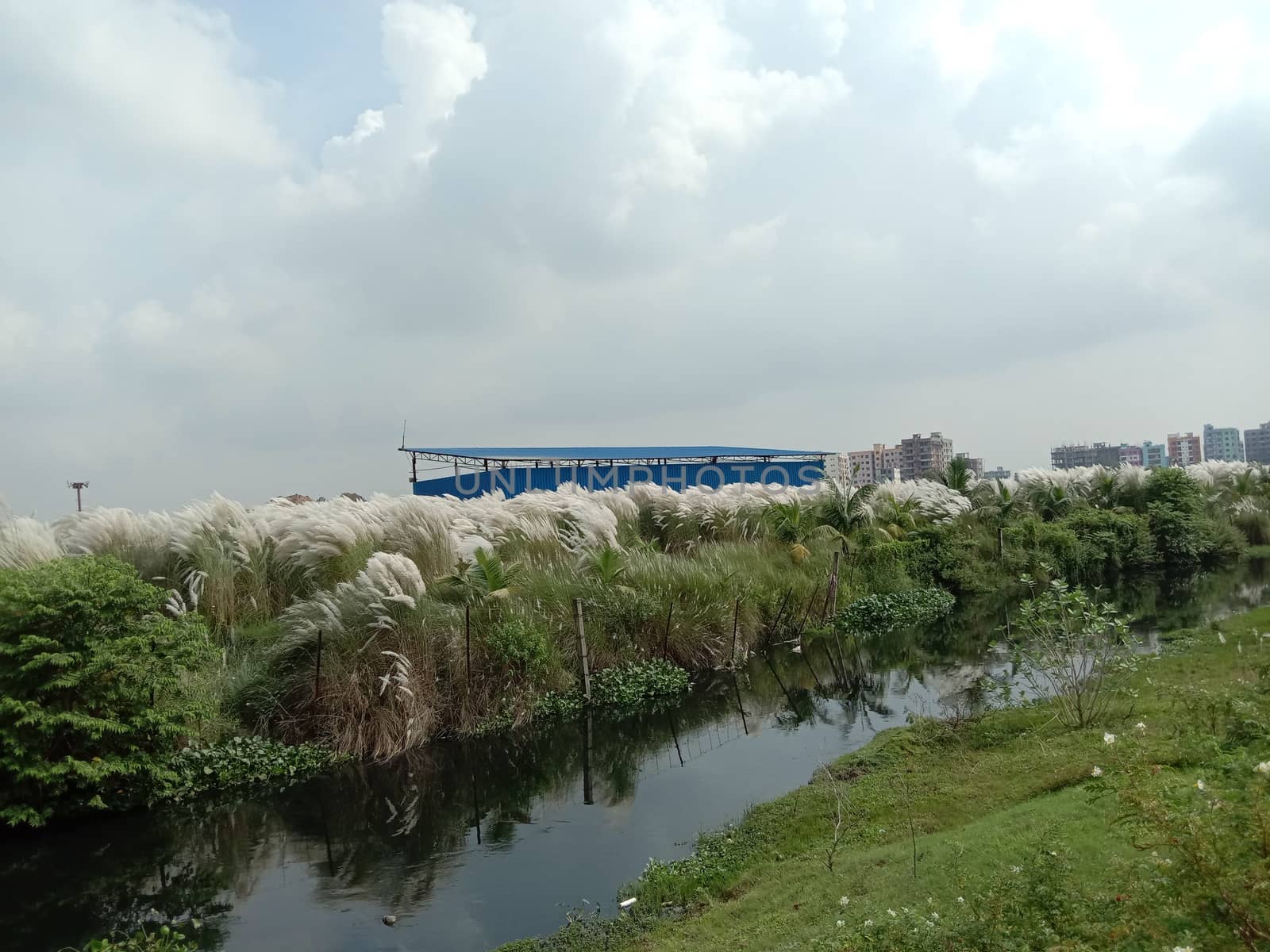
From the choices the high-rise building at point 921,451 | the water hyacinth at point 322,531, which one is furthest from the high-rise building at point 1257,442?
the water hyacinth at point 322,531

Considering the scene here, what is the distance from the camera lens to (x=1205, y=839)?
2.35 meters

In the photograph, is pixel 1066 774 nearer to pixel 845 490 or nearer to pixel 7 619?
pixel 7 619

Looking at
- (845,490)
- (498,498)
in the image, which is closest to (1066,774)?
(498,498)

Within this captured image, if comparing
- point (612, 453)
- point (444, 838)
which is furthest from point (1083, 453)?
point (444, 838)

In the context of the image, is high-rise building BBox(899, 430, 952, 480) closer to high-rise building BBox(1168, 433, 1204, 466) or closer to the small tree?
high-rise building BBox(1168, 433, 1204, 466)

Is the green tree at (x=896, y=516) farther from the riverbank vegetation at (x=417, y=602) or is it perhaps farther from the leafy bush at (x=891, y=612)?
the leafy bush at (x=891, y=612)

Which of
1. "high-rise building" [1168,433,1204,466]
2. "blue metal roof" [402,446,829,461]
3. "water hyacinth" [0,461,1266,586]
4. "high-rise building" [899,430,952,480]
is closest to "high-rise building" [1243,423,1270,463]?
"high-rise building" [1168,433,1204,466]

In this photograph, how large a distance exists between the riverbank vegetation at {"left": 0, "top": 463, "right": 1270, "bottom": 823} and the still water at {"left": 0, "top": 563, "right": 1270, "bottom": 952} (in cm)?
52

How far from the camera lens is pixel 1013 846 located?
4004 mm

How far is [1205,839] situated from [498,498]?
13.0 meters

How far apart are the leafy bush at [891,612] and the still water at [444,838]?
3.99 m

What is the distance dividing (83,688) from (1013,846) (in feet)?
20.8

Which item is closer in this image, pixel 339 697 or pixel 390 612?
pixel 339 697

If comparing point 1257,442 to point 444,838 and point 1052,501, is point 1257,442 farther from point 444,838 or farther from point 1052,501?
point 444,838
